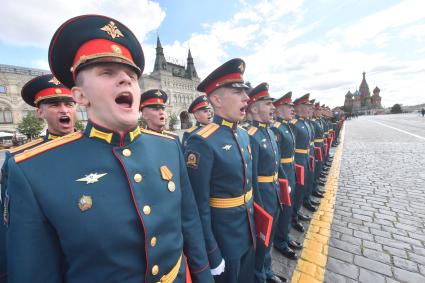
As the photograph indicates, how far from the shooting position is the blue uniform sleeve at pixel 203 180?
1.90 metres

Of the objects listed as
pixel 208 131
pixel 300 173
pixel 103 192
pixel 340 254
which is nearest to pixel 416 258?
pixel 340 254

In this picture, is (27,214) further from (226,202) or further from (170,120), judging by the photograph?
(170,120)

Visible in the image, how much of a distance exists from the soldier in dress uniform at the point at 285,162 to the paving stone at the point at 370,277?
2.79 ft

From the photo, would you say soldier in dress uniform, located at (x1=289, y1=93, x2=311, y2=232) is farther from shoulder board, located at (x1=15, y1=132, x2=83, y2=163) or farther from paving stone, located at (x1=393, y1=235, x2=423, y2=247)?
shoulder board, located at (x1=15, y1=132, x2=83, y2=163)

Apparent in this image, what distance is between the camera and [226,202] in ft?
7.16

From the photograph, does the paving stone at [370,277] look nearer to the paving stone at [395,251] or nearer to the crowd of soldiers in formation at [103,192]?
the paving stone at [395,251]

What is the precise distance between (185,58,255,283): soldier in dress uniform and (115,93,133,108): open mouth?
3.11 ft

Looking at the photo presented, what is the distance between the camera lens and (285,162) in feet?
12.9

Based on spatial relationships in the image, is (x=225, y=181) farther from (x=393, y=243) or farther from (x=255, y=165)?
(x=393, y=243)

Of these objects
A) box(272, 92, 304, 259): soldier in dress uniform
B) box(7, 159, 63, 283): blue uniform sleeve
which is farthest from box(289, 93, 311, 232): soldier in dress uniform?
box(7, 159, 63, 283): blue uniform sleeve

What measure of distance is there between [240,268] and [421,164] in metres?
9.81

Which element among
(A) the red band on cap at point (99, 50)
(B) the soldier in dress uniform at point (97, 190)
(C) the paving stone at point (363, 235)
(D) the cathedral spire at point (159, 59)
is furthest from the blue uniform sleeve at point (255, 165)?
(D) the cathedral spire at point (159, 59)

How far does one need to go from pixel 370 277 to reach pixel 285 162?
2.00 m

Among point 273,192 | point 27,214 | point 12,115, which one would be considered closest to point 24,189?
point 27,214
